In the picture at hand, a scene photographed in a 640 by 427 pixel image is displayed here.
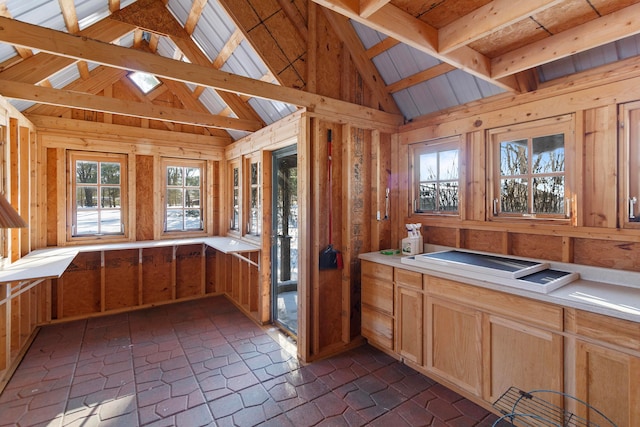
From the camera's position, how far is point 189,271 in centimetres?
490

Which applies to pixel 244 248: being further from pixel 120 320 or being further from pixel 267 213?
pixel 120 320

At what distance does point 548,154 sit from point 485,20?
4.21 feet

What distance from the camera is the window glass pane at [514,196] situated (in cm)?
260

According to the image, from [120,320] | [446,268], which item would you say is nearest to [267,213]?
[446,268]

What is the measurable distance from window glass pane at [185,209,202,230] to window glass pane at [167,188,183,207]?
197mm

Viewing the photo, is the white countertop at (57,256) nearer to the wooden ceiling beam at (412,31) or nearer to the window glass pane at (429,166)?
the window glass pane at (429,166)

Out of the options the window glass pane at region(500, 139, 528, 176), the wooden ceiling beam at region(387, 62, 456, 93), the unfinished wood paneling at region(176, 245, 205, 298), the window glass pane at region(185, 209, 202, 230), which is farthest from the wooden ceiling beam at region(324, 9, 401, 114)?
the unfinished wood paneling at region(176, 245, 205, 298)

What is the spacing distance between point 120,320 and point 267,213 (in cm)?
247

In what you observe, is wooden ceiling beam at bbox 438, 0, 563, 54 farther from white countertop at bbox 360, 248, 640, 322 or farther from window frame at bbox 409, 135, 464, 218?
white countertop at bbox 360, 248, 640, 322

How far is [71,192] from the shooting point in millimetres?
4109

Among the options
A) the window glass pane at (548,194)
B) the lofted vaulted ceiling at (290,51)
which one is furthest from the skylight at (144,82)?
the window glass pane at (548,194)

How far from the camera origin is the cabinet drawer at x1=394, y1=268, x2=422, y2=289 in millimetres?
2613

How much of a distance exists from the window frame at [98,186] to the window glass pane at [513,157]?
4805 mm


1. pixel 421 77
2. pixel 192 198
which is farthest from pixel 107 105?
pixel 421 77
